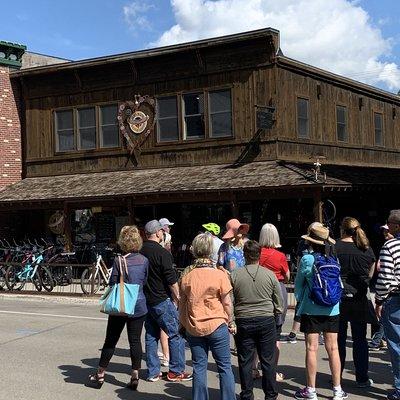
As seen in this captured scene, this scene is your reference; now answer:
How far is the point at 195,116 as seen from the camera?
64.7 feet

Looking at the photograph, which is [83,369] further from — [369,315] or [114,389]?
[369,315]

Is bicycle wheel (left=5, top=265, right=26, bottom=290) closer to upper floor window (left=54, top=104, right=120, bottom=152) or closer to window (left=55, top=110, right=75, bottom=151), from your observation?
upper floor window (left=54, top=104, right=120, bottom=152)

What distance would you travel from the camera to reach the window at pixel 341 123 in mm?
21858

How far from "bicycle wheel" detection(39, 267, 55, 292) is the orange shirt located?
465 inches

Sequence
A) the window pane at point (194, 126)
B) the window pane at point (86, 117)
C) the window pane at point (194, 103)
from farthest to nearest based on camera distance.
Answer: the window pane at point (86, 117)
the window pane at point (194, 126)
the window pane at point (194, 103)

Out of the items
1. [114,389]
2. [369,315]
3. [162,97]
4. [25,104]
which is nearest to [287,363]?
[369,315]

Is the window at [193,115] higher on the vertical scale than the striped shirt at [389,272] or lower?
higher

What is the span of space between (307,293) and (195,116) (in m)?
14.1

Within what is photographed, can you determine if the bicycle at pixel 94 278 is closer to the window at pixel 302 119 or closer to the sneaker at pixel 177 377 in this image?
the window at pixel 302 119

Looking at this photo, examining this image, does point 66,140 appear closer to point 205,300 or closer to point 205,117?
Answer: point 205,117

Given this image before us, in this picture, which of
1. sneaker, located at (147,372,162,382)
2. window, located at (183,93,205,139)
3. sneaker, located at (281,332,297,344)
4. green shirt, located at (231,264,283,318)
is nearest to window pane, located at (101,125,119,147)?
window, located at (183,93,205,139)

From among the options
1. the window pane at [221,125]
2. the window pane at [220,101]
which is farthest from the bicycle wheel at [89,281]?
the window pane at [220,101]

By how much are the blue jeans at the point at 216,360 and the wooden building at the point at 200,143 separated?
1039 centimetres

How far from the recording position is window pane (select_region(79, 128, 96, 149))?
2170 cm
